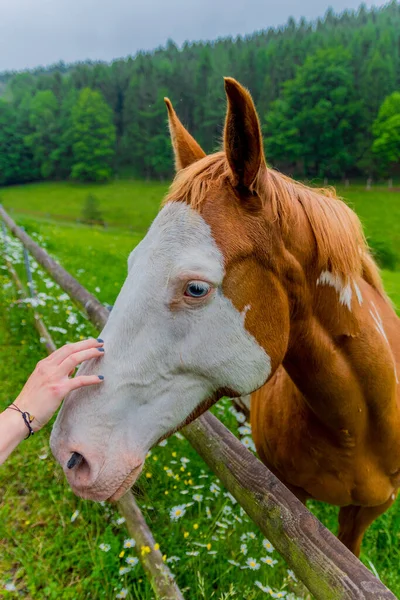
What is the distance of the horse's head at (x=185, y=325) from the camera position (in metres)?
1.33

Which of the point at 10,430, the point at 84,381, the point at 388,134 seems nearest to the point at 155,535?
the point at 10,430

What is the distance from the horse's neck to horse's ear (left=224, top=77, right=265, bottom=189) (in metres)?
0.56

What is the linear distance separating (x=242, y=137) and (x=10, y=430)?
4.43 ft

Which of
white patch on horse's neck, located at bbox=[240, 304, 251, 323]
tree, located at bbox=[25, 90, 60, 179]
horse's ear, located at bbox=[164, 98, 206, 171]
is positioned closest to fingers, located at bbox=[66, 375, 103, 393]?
white patch on horse's neck, located at bbox=[240, 304, 251, 323]

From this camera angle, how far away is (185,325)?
1.39 meters

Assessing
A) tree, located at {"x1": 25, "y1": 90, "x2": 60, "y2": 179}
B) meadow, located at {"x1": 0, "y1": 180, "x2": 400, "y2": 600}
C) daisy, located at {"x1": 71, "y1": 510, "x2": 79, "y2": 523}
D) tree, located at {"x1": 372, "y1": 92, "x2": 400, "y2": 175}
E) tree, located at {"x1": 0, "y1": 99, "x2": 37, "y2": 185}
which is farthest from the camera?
tree, located at {"x1": 25, "y1": 90, "x2": 60, "y2": 179}

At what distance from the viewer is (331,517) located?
10.9ft

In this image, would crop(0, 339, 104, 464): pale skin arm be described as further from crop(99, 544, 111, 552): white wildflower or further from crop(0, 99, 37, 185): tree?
crop(0, 99, 37, 185): tree

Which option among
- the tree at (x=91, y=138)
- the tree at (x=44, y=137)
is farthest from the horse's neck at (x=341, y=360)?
the tree at (x=44, y=137)

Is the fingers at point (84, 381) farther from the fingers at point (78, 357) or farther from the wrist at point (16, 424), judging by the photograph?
the wrist at point (16, 424)

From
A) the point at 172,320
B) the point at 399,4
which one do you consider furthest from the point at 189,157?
the point at 399,4

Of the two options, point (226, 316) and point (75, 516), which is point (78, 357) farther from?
point (75, 516)

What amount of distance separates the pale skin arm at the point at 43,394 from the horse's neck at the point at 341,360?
816 mm

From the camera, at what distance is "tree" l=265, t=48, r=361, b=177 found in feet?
161
